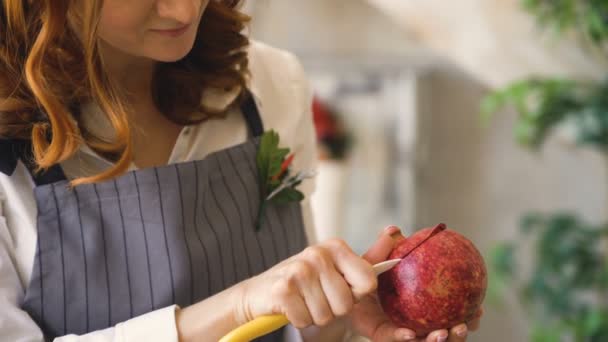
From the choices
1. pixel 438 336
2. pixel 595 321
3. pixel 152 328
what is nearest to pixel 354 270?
pixel 438 336

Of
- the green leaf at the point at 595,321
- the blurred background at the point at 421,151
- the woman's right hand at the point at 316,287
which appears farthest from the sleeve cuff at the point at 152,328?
the blurred background at the point at 421,151

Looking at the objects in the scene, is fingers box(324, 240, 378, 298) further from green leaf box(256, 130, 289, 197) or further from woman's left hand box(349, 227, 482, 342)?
green leaf box(256, 130, 289, 197)

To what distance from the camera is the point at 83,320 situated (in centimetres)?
95

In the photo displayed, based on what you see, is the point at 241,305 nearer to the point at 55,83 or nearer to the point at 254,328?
the point at 254,328

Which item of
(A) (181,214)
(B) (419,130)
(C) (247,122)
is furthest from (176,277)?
(B) (419,130)

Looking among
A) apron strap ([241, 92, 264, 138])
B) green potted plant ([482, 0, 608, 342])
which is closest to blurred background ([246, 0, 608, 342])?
green potted plant ([482, 0, 608, 342])

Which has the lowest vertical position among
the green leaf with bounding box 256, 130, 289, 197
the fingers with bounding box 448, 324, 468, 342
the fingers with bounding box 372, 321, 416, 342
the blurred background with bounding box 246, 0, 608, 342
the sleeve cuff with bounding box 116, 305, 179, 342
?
the blurred background with bounding box 246, 0, 608, 342

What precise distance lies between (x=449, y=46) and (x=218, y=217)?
154 cm

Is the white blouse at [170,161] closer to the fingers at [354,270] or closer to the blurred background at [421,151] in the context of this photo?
the fingers at [354,270]

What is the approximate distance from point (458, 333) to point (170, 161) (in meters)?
0.47

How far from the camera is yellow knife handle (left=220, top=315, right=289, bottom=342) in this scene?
789 mm

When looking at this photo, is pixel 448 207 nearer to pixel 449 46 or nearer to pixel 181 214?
pixel 449 46

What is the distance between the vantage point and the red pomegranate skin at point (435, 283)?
865mm

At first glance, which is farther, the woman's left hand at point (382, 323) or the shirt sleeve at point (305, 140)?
the shirt sleeve at point (305, 140)
